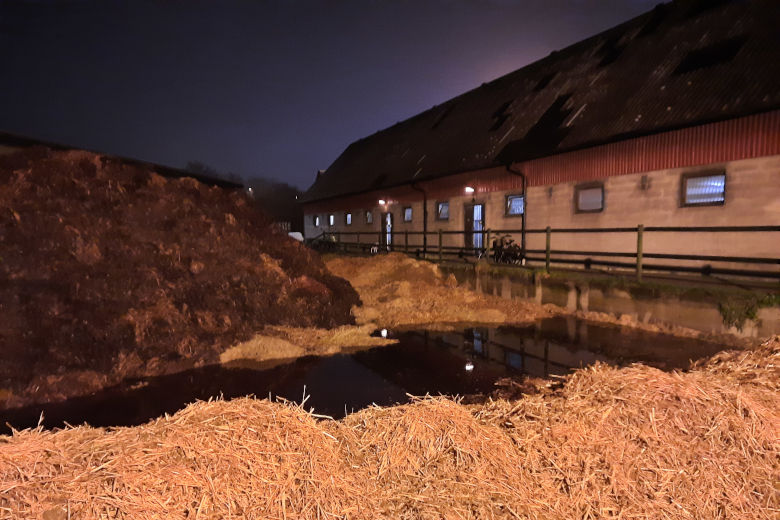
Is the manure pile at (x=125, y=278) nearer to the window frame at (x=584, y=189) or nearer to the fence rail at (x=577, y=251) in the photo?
the fence rail at (x=577, y=251)

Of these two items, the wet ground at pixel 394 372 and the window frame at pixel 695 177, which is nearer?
the wet ground at pixel 394 372

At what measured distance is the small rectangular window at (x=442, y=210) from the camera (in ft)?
65.2

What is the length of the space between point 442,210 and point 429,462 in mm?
18154

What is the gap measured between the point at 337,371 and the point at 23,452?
3952 mm

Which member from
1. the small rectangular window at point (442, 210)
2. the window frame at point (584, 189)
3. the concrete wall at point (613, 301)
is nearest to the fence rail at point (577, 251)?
the concrete wall at point (613, 301)

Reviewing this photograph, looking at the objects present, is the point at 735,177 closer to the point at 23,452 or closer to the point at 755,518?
the point at 755,518

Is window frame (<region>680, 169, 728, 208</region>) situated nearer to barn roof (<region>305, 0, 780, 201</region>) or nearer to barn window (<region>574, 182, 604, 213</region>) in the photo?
barn roof (<region>305, 0, 780, 201</region>)

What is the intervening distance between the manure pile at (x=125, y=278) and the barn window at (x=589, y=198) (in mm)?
8598

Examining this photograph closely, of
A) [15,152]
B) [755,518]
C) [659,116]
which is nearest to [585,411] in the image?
[755,518]

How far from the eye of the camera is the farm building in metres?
10.2

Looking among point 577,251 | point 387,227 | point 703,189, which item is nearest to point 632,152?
point 703,189

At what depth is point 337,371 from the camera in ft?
19.5

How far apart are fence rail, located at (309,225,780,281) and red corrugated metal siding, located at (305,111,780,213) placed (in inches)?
74.6

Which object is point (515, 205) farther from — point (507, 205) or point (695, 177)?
point (695, 177)
